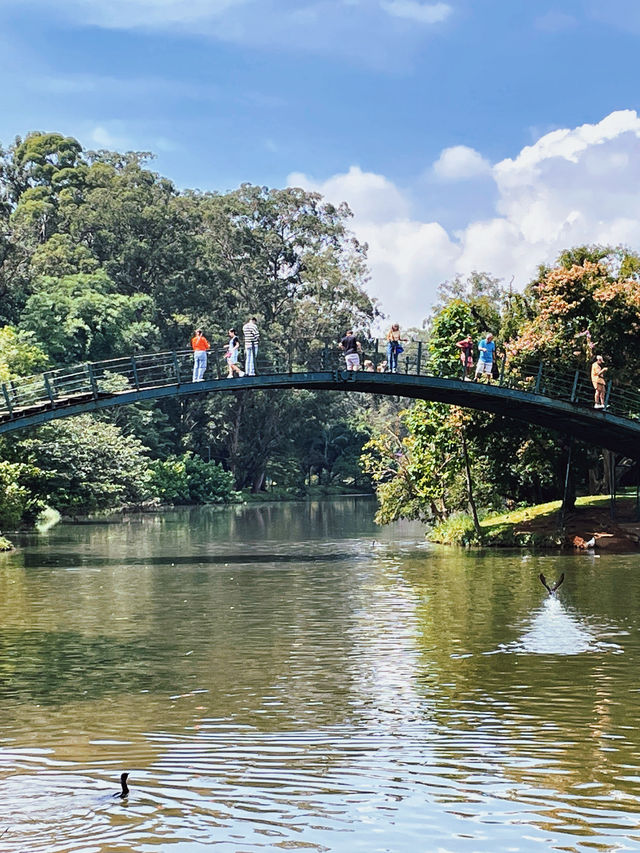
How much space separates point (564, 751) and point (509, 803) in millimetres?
1636

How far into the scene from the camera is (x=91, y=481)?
173 ft

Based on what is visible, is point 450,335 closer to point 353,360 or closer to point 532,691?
point 353,360

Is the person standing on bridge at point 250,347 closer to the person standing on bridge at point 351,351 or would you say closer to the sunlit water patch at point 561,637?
the person standing on bridge at point 351,351

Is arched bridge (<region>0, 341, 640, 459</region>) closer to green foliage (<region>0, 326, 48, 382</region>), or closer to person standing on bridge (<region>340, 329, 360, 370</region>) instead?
person standing on bridge (<region>340, 329, 360, 370</region>)

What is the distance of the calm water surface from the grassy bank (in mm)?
8068

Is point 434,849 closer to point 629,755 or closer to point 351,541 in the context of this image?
point 629,755

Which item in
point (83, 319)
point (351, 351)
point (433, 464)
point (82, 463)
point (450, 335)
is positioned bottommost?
point (433, 464)

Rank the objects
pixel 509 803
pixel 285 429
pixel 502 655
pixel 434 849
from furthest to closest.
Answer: pixel 285 429 → pixel 502 655 → pixel 509 803 → pixel 434 849

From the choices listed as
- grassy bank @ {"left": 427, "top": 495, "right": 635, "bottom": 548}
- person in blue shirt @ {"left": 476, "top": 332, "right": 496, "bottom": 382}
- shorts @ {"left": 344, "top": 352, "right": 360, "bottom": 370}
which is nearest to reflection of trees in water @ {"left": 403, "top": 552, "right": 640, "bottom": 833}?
grassy bank @ {"left": 427, "top": 495, "right": 635, "bottom": 548}

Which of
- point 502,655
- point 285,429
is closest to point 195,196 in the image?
point 285,429

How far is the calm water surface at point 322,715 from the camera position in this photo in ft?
27.5

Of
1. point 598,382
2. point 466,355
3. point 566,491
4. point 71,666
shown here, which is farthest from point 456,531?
point 71,666

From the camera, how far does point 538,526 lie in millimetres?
35500

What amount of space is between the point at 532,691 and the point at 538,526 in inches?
905
